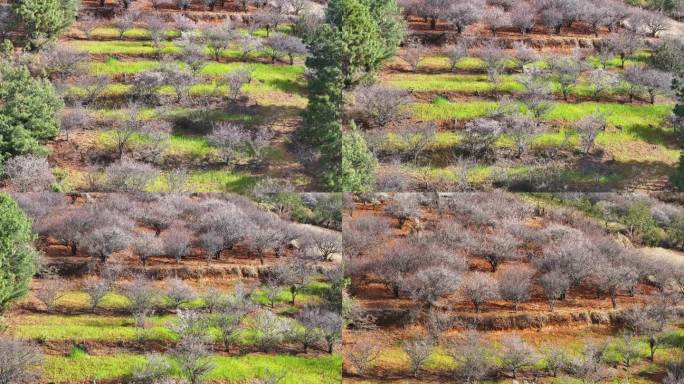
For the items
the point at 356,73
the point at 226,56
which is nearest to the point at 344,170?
the point at 356,73

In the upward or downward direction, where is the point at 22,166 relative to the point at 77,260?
upward

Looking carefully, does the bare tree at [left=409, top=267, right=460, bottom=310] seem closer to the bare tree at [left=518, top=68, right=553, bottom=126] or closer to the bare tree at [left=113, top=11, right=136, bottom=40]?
the bare tree at [left=518, top=68, right=553, bottom=126]

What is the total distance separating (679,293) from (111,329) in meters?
20.1

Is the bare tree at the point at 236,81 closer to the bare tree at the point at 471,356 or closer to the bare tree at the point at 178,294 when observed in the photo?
the bare tree at the point at 178,294

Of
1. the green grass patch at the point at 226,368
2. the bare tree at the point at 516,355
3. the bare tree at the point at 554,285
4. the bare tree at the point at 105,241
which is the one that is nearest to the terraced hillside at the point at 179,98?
the bare tree at the point at 105,241

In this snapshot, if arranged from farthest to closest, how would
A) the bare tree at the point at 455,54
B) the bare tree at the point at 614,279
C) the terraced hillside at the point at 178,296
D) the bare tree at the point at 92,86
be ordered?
1. the bare tree at the point at 455,54
2. the bare tree at the point at 92,86
3. the bare tree at the point at 614,279
4. the terraced hillside at the point at 178,296

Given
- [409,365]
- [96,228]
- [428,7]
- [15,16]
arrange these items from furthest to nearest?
[428,7] < [15,16] < [96,228] < [409,365]

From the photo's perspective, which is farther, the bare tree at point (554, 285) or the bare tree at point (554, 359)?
the bare tree at point (554, 285)

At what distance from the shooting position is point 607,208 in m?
25.7

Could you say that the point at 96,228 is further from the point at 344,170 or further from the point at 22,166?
the point at 344,170

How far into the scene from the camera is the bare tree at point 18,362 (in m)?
20.9

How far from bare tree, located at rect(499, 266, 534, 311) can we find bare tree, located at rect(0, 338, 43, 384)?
1574 centimetres

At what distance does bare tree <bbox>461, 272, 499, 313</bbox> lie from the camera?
74.4ft

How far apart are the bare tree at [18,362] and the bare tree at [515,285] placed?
15.7 m
